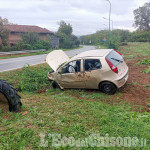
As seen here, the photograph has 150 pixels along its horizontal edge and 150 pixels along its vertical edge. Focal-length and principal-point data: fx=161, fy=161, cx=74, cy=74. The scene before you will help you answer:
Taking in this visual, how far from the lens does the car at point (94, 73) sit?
5.74 metres

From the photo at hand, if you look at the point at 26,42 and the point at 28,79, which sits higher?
the point at 26,42

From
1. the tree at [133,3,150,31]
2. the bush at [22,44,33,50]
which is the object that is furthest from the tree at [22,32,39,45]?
the tree at [133,3,150,31]

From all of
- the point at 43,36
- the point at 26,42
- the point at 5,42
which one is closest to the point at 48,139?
the point at 5,42

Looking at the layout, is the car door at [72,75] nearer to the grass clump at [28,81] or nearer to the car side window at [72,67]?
the car side window at [72,67]

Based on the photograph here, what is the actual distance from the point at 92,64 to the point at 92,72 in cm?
31

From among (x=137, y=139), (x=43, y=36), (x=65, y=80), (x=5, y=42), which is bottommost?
(x=137, y=139)

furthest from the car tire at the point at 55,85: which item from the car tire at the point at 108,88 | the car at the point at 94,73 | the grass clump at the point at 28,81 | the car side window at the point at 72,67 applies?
the car tire at the point at 108,88

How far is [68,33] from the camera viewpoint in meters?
50.7

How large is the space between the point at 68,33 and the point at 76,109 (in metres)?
48.5

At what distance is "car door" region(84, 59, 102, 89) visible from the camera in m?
5.91

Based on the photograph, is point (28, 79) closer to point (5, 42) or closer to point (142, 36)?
point (5, 42)

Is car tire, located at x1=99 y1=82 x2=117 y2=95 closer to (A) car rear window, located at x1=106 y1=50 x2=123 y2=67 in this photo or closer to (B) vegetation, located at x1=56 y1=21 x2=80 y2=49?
(A) car rear window, located at x1=106 y1=50 x2=123 y2=67

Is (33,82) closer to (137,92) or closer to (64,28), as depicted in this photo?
(137,92)

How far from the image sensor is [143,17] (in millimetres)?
61000
